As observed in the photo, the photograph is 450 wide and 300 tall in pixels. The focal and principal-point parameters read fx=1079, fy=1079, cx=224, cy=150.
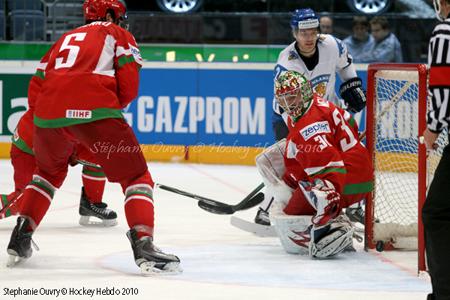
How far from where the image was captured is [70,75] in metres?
4.38

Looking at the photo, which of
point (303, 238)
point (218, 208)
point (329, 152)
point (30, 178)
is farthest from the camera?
point (218, 208)

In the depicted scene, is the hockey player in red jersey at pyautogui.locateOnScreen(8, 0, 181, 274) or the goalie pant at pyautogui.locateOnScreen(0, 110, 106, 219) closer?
the hockey player in red jersey at pyautogui.locateOnScreen(8, 0, 181, 274)

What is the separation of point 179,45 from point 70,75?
4819 mm

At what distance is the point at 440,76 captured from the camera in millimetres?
3246

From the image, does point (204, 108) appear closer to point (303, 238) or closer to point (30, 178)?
point (30, 178)

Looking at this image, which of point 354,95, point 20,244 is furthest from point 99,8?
point 354,95

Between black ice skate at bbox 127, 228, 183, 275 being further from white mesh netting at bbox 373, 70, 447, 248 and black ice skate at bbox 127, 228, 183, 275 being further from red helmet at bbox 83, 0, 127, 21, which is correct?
white mesh netting at bbox 373, 70, 447, 248

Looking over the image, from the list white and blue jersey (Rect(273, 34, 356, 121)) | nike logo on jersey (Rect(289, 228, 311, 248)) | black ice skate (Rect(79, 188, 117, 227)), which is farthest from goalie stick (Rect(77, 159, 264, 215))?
nike logo on jersey (Rect(289, 228, 311, 248))

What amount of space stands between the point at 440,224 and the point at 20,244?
1.87 metres

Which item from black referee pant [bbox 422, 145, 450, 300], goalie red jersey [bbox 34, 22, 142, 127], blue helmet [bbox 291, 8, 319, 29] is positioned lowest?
black referee pant [bbox 422, 145, 450, 300]

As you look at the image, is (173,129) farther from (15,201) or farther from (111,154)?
(111,154)

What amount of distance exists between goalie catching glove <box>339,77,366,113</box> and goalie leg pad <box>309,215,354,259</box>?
3.52 feet

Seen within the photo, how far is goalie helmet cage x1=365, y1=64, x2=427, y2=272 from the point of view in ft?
14.6

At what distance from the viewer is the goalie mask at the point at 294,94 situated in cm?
480
